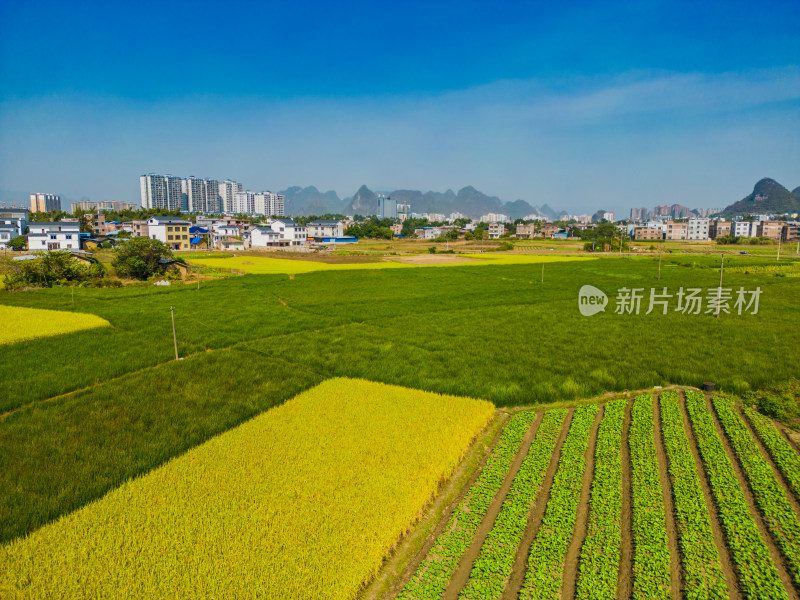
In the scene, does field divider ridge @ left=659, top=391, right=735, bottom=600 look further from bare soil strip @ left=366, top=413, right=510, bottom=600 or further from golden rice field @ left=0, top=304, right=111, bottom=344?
golden rice field @ left=0, top=304, right=111, bottom=344

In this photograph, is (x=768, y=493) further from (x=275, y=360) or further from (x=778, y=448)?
(x=275, y=360)

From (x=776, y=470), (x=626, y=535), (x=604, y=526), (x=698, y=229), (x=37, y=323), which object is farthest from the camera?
(x=698, y=229)

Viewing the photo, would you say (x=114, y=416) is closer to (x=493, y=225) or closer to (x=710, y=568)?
(x=710, y=568)

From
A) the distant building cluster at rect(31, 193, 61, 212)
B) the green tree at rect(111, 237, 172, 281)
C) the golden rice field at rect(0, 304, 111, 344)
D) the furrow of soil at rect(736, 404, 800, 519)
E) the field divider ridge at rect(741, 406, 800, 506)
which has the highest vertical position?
the distant building cluster at rect(31, 193, 61, 212)

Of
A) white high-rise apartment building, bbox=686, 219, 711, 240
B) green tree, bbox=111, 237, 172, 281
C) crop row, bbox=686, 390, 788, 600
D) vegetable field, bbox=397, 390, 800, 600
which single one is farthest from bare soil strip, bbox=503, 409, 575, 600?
white high-rise apartment building, bbox=686, 219, 711, 240

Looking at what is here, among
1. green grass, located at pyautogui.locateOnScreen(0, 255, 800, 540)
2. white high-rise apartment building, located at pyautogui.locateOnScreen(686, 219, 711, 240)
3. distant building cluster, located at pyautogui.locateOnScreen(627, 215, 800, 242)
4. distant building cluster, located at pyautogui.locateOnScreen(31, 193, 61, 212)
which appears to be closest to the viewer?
green grass, located at pyautogui.locateOnScreen(0, 255, 800, 540)

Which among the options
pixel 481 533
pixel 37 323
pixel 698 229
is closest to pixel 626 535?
pixel 481 533
